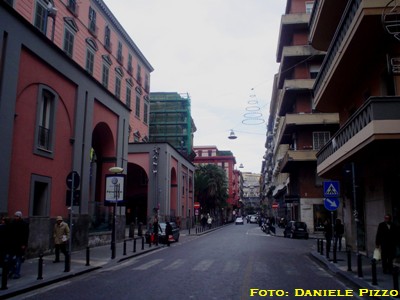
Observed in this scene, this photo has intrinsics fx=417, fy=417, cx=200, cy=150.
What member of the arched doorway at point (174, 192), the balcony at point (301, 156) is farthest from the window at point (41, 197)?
the arched doorway at point (174, 192)

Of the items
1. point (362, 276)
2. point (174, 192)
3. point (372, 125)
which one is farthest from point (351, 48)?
point (174, 192)

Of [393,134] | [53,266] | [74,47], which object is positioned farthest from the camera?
[74,47]

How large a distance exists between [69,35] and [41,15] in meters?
3.44

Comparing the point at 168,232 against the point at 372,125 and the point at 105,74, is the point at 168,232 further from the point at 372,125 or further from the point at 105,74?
the point at 372,125

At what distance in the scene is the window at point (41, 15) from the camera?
22422mm

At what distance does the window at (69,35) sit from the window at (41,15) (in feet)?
8.12

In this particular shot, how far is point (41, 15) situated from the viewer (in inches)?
904

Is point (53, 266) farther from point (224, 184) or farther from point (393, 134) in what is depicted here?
point (224, 184)

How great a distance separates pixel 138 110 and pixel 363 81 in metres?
26.0

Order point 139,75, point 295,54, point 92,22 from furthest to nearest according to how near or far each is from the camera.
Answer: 1. point 139,75
2. point 295,54
3. point 92,22

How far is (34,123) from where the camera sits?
1664 cm

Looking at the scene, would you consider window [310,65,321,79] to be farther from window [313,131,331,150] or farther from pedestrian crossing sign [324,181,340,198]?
pedestrian crossing sign [324,181,340,198]

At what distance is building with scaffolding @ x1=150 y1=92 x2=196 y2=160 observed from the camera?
211 feet

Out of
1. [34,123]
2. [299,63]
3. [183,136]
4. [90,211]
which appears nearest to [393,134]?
[34,123]
